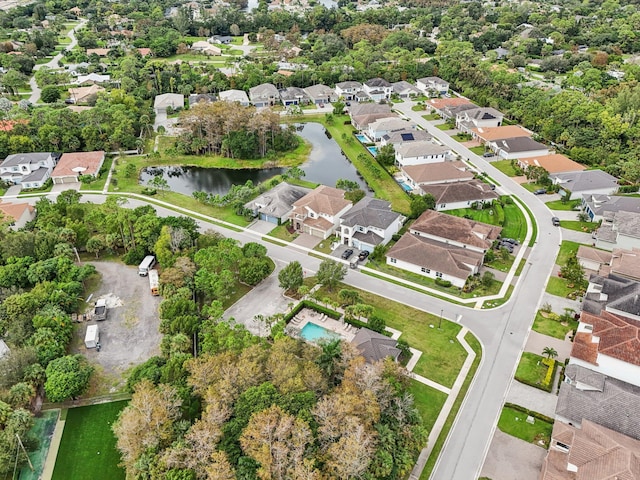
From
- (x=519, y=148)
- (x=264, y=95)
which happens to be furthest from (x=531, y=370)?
(x=264, y=95)

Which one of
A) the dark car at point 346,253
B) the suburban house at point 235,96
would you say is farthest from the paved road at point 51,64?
the dark car at point 346,253

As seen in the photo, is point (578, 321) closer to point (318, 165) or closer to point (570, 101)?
point (318, 165)

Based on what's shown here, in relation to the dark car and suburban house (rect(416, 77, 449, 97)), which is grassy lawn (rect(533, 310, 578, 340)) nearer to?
the dark car

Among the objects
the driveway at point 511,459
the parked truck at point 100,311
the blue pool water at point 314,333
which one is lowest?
the parked truck at point 100,311

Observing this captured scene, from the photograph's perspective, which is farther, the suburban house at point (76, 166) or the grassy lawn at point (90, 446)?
the suburban house at point (76, 166)

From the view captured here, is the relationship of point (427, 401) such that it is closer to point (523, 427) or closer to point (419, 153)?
point (523, 427)

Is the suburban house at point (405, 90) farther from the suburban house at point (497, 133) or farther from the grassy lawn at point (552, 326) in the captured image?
the grassy lawn at point (552, 326)

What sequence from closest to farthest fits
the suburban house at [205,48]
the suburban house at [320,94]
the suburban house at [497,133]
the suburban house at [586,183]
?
1. the suburban house at [586,183]
2. the suburban house at [497,133]
3. the suburban house at [320,94]
4. the suburban house at [205,48]
